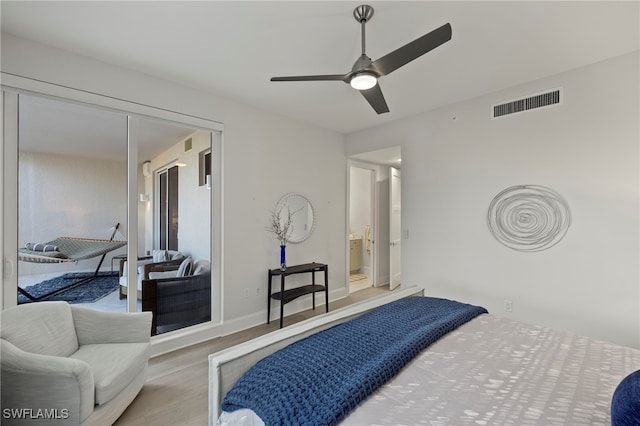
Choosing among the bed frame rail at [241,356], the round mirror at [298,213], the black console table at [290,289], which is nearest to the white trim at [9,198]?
the bed frame rail at [241,356]

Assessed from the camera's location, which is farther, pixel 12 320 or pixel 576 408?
pixel 12 320

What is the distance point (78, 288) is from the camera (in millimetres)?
2459

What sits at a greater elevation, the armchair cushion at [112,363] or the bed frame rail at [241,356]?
the bed frame rail at [241,356]

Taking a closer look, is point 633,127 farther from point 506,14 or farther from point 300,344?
point 300,344

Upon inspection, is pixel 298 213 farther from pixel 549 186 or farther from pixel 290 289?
pixel 549 186

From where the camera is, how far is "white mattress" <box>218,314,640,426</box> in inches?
41.6

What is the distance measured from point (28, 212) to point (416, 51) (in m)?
2.95

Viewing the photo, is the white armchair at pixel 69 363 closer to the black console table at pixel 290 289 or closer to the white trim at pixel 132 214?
the white trim at pixel 132 214

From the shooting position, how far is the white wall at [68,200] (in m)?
2.18

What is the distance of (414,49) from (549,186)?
2067 mm

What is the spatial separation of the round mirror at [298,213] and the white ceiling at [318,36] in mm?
1418

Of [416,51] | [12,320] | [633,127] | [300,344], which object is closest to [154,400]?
[12,320]

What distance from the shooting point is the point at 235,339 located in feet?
10.1

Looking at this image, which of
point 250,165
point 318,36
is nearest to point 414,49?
point 318,36
